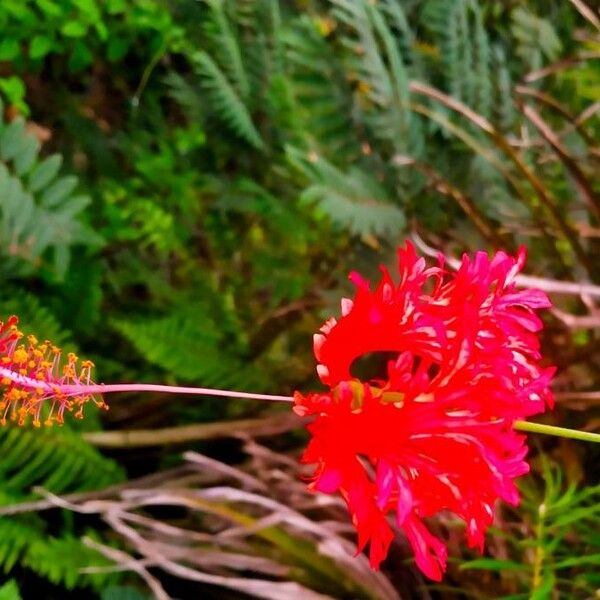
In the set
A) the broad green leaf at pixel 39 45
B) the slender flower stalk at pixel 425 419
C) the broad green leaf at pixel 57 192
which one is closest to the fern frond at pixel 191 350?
the broad green leaf at pixel 57 192

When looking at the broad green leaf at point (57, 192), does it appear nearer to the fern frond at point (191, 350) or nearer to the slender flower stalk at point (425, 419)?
the fern frond at point (191, 350)

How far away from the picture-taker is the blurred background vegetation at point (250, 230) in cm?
61

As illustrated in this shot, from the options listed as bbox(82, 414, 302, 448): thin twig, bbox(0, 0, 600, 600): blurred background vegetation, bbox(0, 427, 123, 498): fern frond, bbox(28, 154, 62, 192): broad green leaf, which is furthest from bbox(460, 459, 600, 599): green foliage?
bbox(28, 154, 62, 192): broad green leaf

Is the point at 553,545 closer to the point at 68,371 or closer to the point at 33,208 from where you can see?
the point at 68,371

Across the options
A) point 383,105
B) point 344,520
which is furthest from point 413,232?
point 344,520

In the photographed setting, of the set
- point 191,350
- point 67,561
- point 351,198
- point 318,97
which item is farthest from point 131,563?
point 318,97

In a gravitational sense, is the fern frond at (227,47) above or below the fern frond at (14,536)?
above

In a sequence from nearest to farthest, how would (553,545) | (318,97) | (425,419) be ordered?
(425,419) → (553,545) → (318,97)

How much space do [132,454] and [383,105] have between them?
397 millimetres

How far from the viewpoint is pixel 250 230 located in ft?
2.72

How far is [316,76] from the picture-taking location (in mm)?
737

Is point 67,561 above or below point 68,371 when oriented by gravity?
below

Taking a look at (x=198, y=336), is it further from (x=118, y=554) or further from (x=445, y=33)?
(x=445, y=33)

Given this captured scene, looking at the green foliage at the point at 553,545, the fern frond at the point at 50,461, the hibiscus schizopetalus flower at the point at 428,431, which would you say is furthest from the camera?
the fern frond at the point at 50,461
